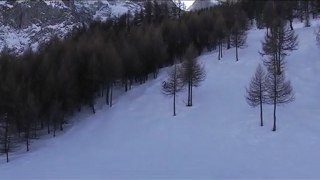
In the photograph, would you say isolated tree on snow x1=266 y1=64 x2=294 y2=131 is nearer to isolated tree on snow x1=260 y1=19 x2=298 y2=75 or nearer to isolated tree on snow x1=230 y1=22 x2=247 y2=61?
isolated tree on snow x1=260 y1=19 x2=298 y2=75

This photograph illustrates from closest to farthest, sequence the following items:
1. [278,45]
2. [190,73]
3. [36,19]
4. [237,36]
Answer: [190,73] < [278,45] < [237,36] < [36,19]

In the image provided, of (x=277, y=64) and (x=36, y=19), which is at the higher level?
(x=36, y=19)

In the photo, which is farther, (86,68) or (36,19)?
(36,19)

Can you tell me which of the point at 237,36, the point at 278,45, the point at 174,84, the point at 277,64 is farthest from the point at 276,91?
the point at 237,36

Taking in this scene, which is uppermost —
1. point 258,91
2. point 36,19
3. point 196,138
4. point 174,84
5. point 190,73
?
point 36,19

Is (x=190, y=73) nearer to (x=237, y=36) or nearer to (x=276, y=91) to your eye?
(x=276, y=91)

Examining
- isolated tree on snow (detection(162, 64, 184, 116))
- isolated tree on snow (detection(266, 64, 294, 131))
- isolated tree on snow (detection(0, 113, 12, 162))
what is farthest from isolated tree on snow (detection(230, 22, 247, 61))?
isolated tree on snow (detection(0, 113, 12, 162))

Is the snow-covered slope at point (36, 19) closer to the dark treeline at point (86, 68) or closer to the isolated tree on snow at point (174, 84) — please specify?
the dark treeline at point (86, 68)

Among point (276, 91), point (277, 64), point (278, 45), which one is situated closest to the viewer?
point (276, 91)
